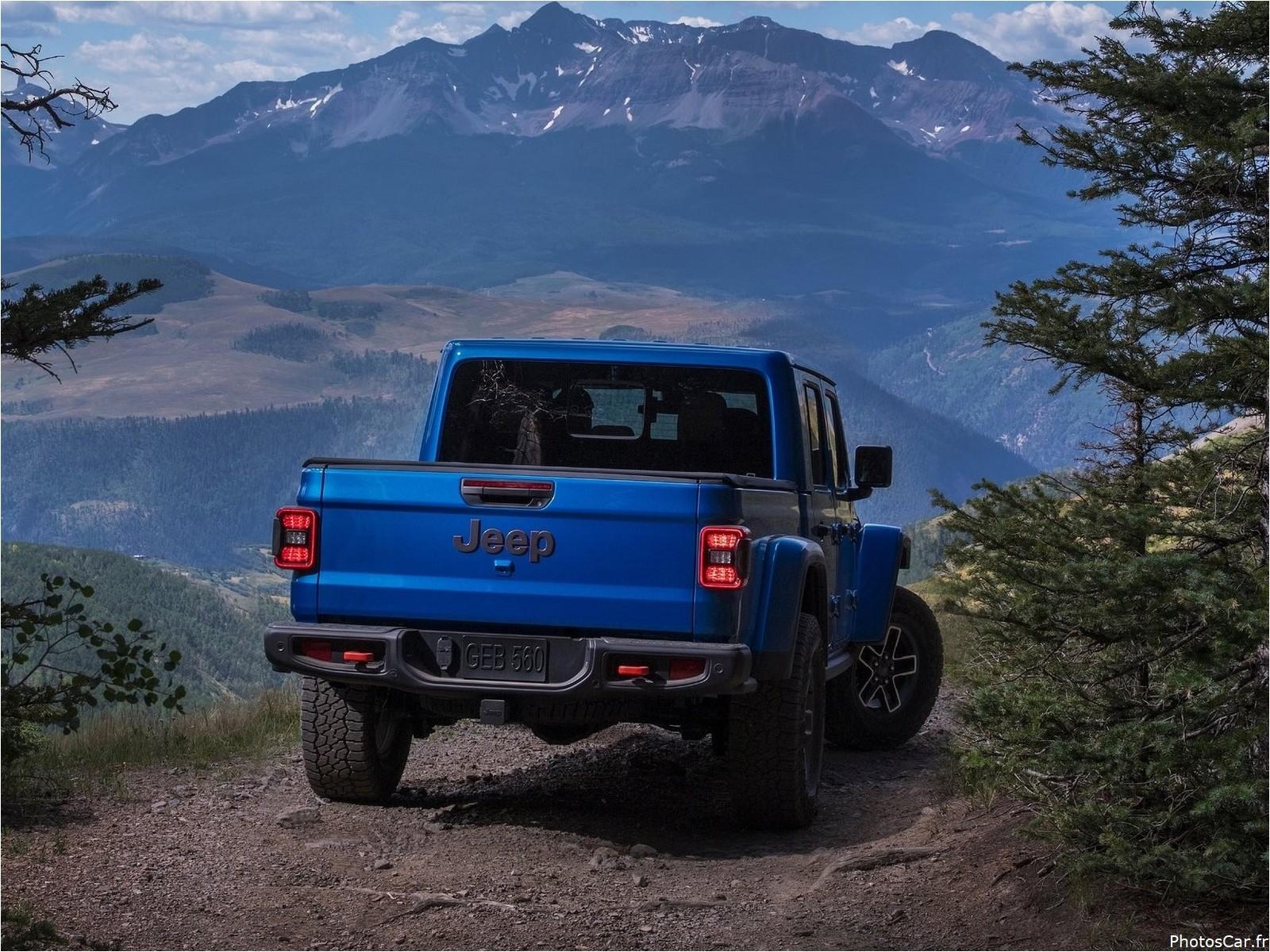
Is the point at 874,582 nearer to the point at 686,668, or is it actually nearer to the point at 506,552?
the point at 686,668

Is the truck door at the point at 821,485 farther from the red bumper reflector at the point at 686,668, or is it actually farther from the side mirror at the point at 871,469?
the red bumper reflector at the point at 686,668

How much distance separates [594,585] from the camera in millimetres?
6098

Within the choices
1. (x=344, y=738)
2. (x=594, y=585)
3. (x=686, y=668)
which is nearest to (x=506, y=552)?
(x=594, y=585)

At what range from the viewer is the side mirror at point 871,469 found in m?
8.33

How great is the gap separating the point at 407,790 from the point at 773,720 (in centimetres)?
217

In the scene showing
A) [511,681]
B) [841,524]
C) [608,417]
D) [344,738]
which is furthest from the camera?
[841,524]

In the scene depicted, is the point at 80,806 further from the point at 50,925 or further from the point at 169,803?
the point at 50,925

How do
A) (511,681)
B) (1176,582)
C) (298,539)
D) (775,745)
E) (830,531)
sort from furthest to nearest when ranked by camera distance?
(830,531) < (775,745) < (298,539) < (511,681) < (1176,582)

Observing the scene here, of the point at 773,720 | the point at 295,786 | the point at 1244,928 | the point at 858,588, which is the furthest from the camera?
the point at 858,588

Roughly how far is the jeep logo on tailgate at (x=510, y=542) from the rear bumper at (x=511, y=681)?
35 cm

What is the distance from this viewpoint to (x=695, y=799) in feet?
25.6

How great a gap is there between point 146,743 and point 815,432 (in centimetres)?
417

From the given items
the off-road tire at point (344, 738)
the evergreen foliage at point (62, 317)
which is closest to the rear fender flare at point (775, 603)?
the off-road tire at point (344, 738)

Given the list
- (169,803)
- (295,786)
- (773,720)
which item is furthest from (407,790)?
(773,720)
